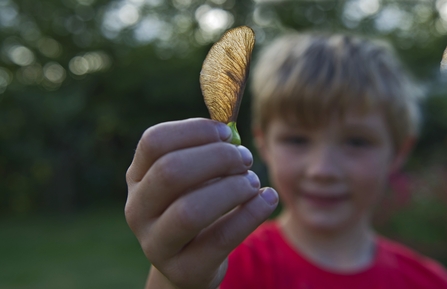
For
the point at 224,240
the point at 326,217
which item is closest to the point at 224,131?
the point at 224,240

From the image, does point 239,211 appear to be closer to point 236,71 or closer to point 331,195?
point 236,71

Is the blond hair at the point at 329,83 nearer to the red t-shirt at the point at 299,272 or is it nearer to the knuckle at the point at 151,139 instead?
the red t-shirt at the point at 299,272

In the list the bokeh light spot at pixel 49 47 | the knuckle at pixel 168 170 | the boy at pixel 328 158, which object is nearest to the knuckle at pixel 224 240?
the knuckle at pixel 168 170

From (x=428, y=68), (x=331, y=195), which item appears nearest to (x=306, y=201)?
(x=331, y=195)

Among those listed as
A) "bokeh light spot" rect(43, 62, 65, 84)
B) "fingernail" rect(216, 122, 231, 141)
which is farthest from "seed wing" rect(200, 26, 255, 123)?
"bokeh light spot" rect(43, 62, 65, 84)

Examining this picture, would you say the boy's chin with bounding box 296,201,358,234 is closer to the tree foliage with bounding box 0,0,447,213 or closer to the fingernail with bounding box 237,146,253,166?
the fingernail with bounding box 237,146,253,166

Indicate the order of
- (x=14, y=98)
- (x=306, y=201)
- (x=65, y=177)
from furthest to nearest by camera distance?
(x=65, y=177)
(x=14, y=98)
(x=306, y=201)

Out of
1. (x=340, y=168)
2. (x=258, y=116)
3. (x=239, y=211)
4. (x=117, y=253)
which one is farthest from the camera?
(x=117, y=253)

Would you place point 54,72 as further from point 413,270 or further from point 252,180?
point 252,180
